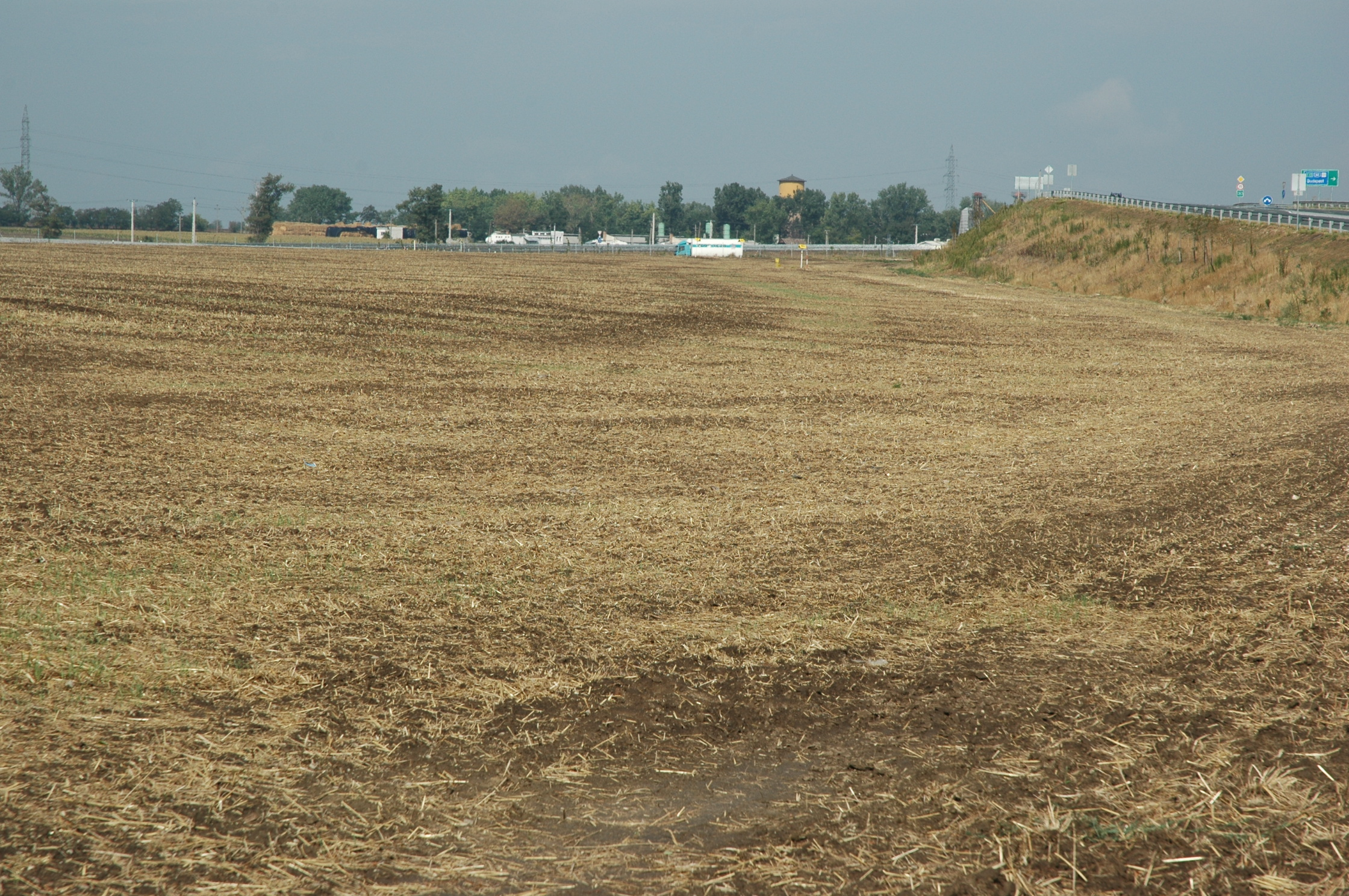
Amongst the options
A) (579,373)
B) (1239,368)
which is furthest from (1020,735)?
(1239,368)

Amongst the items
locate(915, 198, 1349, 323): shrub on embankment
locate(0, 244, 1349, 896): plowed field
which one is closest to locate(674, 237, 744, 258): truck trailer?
locate(915, 198, 1349, 323): shrub on embankment

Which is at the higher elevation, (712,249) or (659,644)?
(712,249)

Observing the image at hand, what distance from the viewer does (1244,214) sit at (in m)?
49.7

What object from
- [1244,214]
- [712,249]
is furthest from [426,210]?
[1244,214]

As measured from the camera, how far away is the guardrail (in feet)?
140

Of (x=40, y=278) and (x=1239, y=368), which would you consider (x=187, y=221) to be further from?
(x=1239, y=368)

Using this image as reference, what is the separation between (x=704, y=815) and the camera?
3.84 meters

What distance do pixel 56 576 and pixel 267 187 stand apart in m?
143

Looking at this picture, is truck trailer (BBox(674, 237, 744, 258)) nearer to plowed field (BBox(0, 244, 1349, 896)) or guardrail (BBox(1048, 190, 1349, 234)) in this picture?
guardrail (BBox(1048, 190, 1349, 234))

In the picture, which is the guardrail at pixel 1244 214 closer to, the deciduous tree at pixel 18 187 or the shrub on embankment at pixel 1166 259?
the shrub on embankment at pixel 1166 259

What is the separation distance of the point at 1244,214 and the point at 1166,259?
6.80 metres

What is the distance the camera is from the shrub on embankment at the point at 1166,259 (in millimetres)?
35812

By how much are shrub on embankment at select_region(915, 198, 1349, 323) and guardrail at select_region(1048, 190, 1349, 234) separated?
91cm

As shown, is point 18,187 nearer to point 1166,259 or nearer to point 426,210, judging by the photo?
point 426,210
